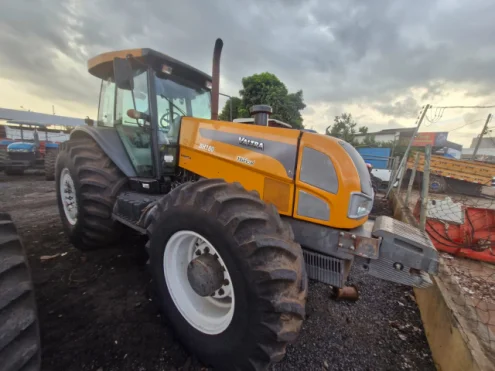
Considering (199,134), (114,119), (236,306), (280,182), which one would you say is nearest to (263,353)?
(236,306)

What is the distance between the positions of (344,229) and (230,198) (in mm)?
847

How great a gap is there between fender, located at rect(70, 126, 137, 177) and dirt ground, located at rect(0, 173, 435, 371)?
1154mm

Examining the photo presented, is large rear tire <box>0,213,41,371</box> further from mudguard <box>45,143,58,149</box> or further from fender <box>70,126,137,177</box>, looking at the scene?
mudguard <box>45,143,58,149</box>

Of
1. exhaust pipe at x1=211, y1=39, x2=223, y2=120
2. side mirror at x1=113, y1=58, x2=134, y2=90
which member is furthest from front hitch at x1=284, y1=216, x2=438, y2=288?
side mirror at x1=113, y1=58, x2=134, y2=90

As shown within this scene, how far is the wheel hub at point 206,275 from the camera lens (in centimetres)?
159

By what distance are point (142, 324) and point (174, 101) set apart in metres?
2.49

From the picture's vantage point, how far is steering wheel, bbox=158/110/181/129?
3012mm

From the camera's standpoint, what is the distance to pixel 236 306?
1.42 metres

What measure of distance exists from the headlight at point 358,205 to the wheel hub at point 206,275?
0.97 metres

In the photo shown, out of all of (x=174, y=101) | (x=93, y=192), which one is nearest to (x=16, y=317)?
(x=93, y=192)

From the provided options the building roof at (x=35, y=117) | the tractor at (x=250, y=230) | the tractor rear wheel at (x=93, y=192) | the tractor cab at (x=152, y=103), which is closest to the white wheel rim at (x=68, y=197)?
the tractor rear wheel at (x=93, y=192)

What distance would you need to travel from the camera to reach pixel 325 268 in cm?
172

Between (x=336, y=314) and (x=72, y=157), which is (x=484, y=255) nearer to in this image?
(x=336, y=314)

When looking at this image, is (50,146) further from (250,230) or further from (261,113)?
(250,230)
